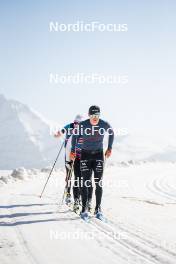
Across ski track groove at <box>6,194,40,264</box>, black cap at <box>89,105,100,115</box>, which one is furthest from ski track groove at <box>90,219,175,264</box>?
black cap at <box>89,105,100,115</box>

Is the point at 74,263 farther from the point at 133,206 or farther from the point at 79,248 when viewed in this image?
the point at 133,206

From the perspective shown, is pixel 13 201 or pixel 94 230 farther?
pixel 13 201

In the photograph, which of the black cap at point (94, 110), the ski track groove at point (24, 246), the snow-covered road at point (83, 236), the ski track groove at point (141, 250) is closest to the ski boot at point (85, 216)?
the snow-covered road at point (83, 236)

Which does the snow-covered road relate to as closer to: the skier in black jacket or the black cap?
the skier in black jacket

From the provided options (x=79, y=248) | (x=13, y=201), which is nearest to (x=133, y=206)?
(x=13, y=201)

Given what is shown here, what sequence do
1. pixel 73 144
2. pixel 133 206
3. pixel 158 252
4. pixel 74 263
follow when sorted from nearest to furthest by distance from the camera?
pixel 74 263
pixel 158 252
pixel 73 144
pixel 133 206

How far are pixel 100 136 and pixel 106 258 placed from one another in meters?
3.77

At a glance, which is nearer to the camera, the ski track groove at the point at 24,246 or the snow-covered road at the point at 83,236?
the ski track groove at the point at 24,246

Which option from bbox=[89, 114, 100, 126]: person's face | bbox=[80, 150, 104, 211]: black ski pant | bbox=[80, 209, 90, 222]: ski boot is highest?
bbox=[89, 114, 100, 126]: person's face

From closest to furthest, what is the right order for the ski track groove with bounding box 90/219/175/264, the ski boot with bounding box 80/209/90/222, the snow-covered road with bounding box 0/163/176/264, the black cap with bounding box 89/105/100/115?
the ski track groove with bounding box 90/219/175/264 → the snow-covered road with bounding box 0/163/176/264 → the ski boot with bounding box 80/209/90/222 → the black cap with bounding box 89/105/100/115

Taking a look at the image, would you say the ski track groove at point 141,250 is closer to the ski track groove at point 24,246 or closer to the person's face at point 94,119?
the ski track groove at point 24,246

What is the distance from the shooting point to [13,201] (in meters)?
11.0

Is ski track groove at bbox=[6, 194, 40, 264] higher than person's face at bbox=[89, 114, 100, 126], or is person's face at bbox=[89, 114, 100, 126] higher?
person's face at bbox=[89, 114, 100, 126]

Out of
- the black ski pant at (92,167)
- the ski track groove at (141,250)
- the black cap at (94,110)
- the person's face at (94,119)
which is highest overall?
the black cap at (94,110)
